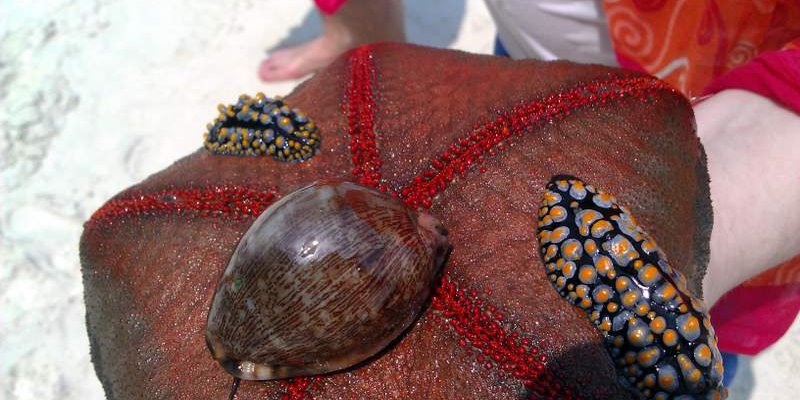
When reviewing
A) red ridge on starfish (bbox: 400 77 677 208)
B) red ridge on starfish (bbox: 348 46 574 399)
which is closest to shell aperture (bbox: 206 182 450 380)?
red ridge on starfish (bbox: 348 46 574 399)

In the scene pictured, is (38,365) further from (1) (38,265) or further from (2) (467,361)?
(2) (467,361)

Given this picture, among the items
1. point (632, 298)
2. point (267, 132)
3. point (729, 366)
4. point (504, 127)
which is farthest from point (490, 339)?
point (729, 366)

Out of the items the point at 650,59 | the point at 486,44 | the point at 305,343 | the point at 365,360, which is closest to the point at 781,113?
the point at 650,59

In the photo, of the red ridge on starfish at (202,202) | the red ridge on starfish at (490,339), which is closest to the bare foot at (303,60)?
the red ridge on starfish at (202,202)

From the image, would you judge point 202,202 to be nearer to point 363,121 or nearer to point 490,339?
point 363,121

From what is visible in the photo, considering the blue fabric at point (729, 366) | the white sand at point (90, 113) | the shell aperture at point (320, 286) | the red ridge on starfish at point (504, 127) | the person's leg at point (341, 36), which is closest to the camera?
the shell aperture at point (320, 286)

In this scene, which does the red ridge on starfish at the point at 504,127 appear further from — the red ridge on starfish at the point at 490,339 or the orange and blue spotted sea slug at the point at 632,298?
the orange and blue spotted sea slug at the point at 632,298
